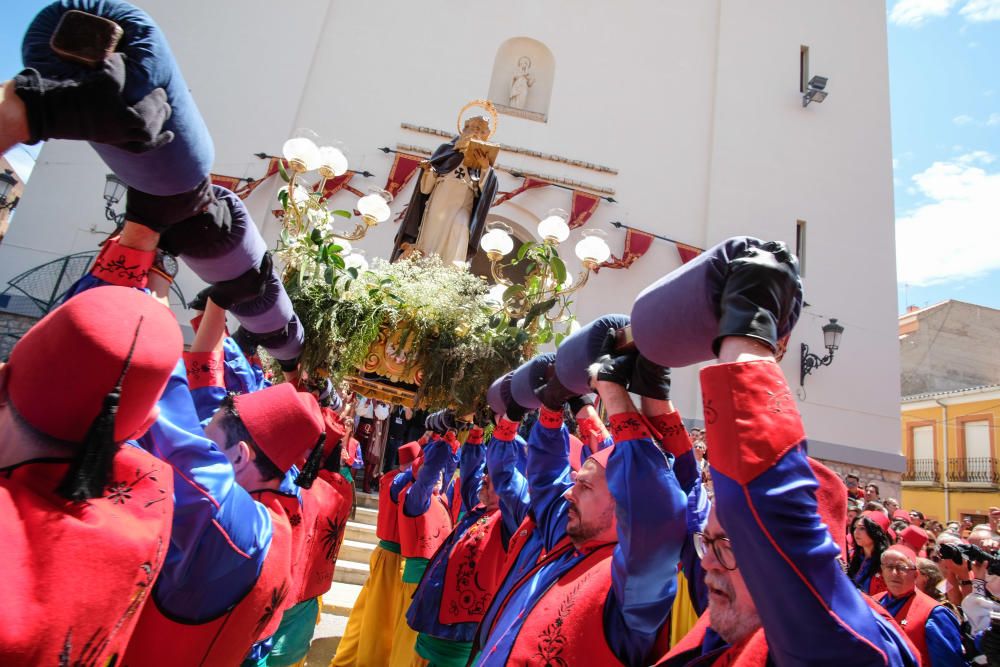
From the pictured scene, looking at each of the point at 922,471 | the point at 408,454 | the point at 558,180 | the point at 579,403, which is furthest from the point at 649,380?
the point at 922,471

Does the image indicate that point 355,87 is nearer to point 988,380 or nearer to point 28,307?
point 28,307

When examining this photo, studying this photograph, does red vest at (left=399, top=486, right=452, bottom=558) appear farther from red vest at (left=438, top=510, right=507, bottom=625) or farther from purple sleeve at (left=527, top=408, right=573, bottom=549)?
purple sleeve at (left=527, top=408, right=573, bottom=549)

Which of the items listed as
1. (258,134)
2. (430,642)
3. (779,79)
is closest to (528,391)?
(430,642)

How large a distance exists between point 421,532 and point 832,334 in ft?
29.0

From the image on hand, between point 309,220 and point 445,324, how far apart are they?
1.24 m

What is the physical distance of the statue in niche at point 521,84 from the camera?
41.4ft

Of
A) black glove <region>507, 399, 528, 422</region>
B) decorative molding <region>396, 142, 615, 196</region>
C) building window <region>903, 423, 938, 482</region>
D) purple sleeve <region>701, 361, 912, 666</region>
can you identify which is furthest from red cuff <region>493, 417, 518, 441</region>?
building window <region>903, 423, 938, 482</region>

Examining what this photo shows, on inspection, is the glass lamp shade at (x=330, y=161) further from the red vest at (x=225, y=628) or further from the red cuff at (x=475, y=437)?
the red vest at (x=225, y=628)

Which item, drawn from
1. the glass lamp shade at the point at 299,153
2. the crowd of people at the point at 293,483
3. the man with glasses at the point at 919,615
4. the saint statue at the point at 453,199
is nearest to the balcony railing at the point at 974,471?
the man with glasses at the point at 919,615

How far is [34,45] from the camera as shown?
91cm

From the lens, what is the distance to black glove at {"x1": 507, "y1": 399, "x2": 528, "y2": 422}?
2.77m

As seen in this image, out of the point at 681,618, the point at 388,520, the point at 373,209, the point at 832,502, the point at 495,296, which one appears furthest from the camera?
the point at 388,520

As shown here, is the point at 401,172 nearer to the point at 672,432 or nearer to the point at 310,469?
the point at 310,469

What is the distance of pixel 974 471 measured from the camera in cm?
1856
